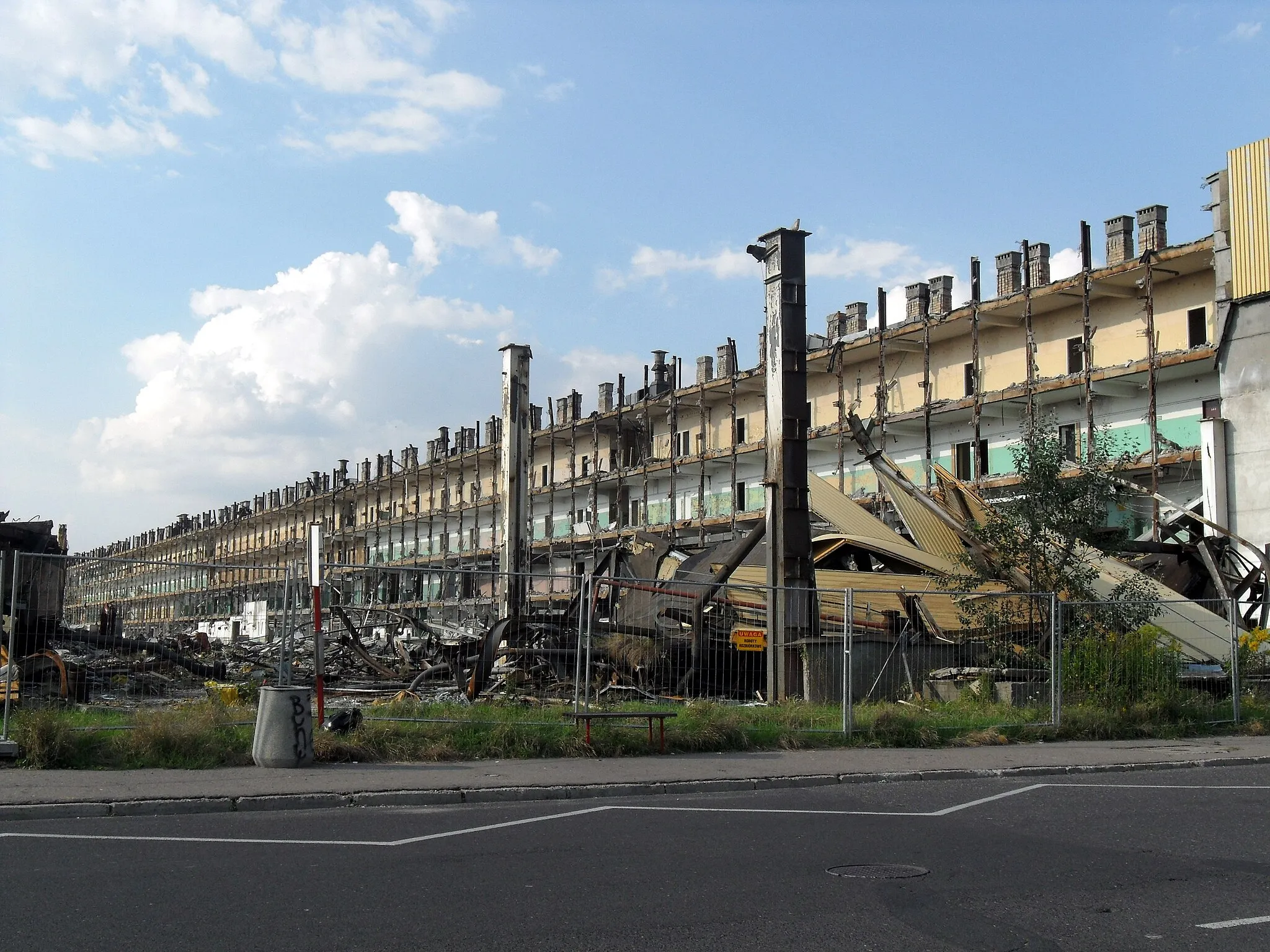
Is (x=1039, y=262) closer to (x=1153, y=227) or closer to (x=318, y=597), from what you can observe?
(x=1153, y=227)

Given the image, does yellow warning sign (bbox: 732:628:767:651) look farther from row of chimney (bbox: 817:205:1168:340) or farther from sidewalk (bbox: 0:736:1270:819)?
row of chimney (bbox: 817:205:1168:340)

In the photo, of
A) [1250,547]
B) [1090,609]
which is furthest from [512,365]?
[1250,547]

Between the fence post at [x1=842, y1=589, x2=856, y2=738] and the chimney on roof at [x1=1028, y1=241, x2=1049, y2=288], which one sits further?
the chimney on roof at [x1=1028, y1=241, x2=1049, y2=288]

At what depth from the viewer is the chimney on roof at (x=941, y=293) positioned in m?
45.7

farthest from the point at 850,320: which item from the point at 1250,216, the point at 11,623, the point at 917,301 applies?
the point at 11,623

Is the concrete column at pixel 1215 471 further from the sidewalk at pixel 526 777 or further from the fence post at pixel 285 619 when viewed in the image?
the fence post at pixel 285 619

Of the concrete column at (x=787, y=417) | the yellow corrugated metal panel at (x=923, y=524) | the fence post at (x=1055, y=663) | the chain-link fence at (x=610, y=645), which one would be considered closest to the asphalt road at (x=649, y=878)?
the chain-link fence at (x=610, y=645)

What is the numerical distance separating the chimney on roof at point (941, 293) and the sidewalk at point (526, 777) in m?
31.2

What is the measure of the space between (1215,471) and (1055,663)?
1713cm

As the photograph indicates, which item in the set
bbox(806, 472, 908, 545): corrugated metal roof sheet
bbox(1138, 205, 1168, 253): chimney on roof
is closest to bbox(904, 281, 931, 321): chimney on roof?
bbox(1138, 205, 1168, 253): chimney on roof

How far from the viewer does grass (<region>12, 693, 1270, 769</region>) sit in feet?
41.8

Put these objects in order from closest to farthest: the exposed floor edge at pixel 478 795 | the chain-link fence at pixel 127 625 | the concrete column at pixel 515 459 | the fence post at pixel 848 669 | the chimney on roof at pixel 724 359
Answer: the exposed floor edge at pixel 478 795, the chain-link fence at pixel 127 625, the fence post at pixel 848 669, the concrete column at pixel 515 459, the chimney on roof at pixel 724 359

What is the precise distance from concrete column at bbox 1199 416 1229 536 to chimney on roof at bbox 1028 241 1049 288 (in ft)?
38.6

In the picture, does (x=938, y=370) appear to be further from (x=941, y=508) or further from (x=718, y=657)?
(x=718, y=657)
